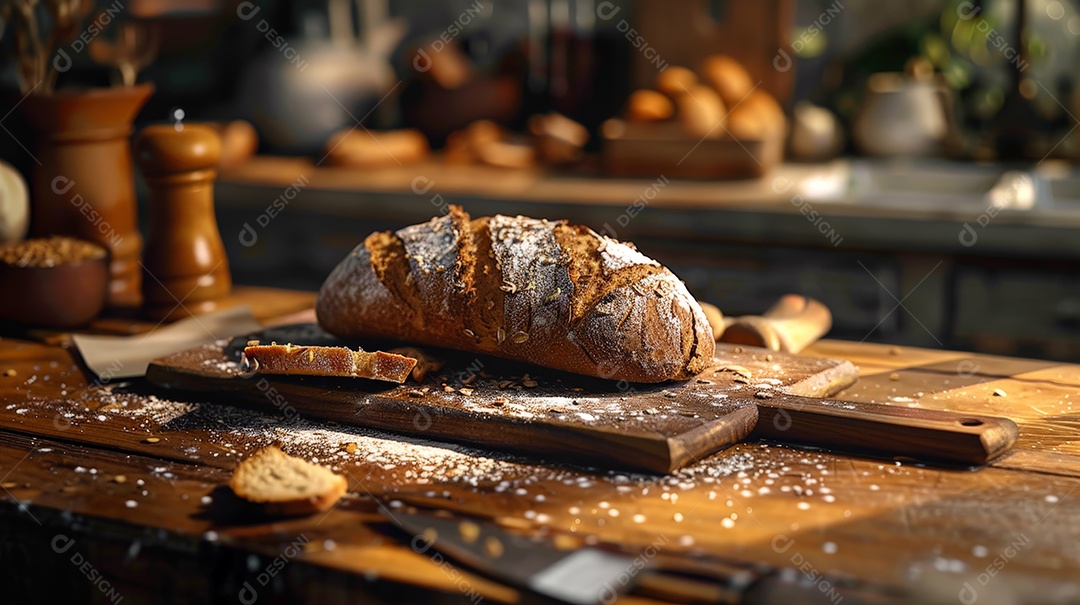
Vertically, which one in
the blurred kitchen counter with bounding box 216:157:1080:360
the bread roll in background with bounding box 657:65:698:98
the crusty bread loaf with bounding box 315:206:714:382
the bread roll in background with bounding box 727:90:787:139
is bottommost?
the blurred kitchen counter with bounding box 216:157:1080:360

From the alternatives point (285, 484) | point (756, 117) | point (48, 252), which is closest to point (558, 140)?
point (756, 117)

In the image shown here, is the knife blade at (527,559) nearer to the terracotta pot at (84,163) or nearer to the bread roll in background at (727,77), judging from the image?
the terracotta pot at (84,163)

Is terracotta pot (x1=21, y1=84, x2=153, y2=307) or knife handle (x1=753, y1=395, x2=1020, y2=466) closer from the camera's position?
knife handle (x1=753, y1=395, x2=1020, y2=466)

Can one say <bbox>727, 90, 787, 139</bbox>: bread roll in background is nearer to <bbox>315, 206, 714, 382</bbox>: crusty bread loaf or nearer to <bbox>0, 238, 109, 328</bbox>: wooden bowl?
<bbox>315, 206, 714, 382</bbox>: crusty bread loaf

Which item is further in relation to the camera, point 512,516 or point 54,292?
point 54,292

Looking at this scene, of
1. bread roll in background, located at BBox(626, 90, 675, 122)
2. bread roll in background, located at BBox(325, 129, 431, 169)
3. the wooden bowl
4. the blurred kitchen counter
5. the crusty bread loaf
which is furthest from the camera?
bread roll in background, located at BBox(325, 129, 431, 169)

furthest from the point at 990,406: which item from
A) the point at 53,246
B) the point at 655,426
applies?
the point at 53,246

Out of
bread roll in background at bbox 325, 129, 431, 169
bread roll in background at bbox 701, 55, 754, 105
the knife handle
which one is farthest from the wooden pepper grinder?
bread roll in background at bbox 701, 55, 754, 105

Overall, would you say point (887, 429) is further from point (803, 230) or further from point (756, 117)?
point (756, 117)
